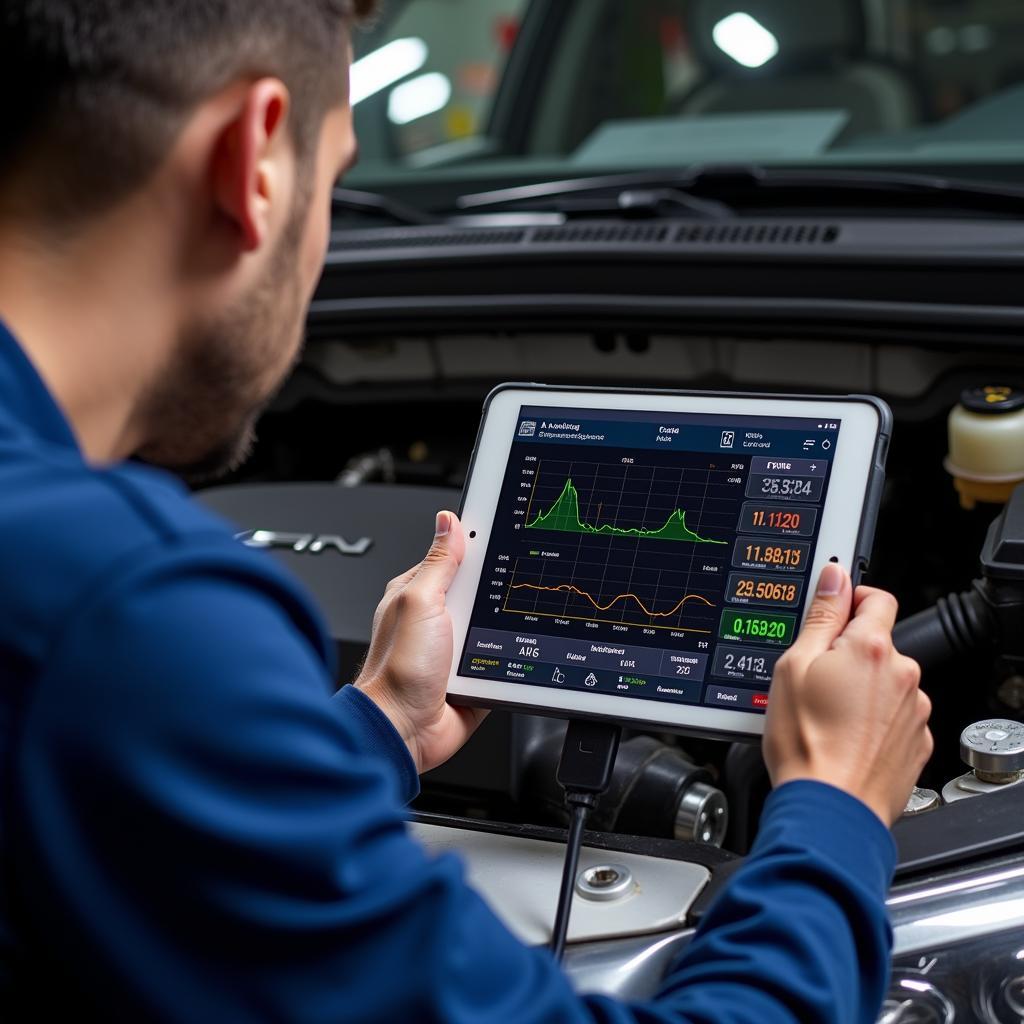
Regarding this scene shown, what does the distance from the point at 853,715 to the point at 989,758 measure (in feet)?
0.83

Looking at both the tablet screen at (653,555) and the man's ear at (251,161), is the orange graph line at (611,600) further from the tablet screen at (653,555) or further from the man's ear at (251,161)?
the man's ear at (251,161)

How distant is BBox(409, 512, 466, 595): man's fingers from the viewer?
40.6 inches

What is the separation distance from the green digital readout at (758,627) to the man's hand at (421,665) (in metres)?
A: 0.22

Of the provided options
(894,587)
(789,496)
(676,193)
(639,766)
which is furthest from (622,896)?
(676,193)

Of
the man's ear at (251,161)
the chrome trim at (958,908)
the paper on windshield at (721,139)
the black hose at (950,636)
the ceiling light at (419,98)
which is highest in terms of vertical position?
the man's ear at (251,161)

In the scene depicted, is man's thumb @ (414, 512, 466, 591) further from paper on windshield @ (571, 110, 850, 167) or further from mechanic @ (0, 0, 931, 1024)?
paper on windshield @ (571, 110, 850, 167)

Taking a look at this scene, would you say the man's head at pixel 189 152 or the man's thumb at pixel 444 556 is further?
the man's thumb at pixel 444 556

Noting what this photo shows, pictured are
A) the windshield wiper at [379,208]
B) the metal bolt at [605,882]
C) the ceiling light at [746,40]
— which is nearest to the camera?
the metal bolt at [605,882]

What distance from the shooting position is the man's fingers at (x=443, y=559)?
103 cm

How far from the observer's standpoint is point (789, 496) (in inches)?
38.3

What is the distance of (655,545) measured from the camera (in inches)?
39.4

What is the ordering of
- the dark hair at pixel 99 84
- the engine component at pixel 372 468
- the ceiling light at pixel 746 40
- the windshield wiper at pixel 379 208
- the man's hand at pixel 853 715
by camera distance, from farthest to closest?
the ceiling light at pixel 746 40 → the windshield wiper at pixel 379 208 → the engine component at pixel 372 468 → the man's hand at pixel 853 715 → the dark hair at pixel 99 84

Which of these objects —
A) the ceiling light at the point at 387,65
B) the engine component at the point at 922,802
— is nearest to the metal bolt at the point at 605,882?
the engine component at the point at 922,802

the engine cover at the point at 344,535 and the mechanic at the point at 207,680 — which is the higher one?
the mechanic at the point at 207,680
